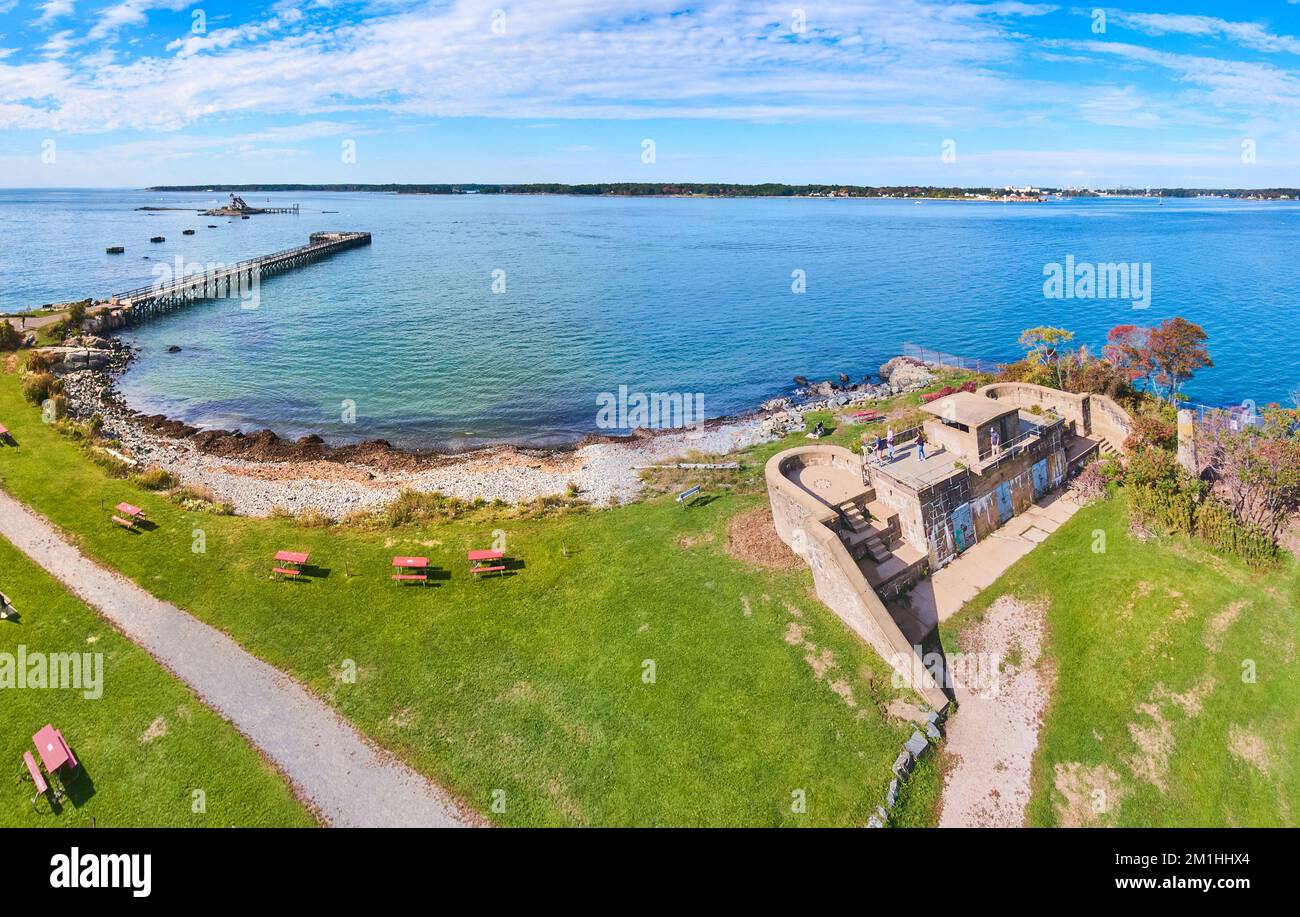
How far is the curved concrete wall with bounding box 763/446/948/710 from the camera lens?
2138cm

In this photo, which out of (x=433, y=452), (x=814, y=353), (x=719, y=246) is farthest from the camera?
(x=719, y=246)

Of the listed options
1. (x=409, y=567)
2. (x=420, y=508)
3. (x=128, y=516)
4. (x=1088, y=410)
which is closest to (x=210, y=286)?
(x=128, y=516)

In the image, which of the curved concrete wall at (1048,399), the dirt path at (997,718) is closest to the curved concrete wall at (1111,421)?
the curved concrete wall at (1048,399)

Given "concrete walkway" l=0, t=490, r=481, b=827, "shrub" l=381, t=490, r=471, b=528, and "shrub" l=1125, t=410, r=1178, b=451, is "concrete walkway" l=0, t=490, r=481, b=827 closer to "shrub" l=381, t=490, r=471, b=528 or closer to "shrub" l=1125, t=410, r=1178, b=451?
"shrub" l=381, t=490, r=471, b=528

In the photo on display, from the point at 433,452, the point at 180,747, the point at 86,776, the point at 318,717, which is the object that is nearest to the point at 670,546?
the point at 318,717

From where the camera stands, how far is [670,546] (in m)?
29.0

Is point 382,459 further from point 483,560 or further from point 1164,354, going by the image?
point 1164,354

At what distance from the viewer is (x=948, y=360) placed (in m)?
63.1

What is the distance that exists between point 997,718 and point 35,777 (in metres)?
28.5

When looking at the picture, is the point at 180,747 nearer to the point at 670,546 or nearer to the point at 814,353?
the point at 670,546

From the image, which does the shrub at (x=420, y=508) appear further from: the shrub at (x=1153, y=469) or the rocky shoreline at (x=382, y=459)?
the shrub at (x=1153, y=469)

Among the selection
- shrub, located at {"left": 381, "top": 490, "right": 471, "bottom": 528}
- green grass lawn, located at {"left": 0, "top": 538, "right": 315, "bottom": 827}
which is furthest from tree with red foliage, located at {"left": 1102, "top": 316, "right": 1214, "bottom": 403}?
green grass lawn, located at {"left": 0, "top": 538, "right": 315, "bottom": 827}

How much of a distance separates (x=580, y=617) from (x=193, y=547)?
60.5 ft

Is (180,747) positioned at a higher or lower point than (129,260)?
lower
